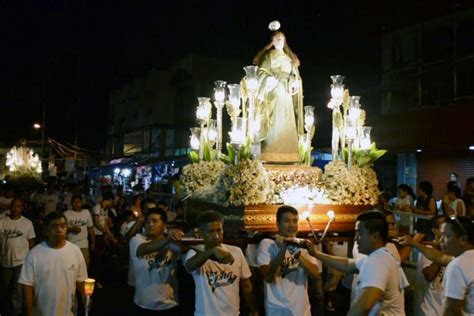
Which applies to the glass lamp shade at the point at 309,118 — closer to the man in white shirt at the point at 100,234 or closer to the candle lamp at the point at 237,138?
the candle lamp at the point at 237,138

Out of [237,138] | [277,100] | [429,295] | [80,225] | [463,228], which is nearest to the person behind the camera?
[463,228]

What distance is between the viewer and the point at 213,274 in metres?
4.04

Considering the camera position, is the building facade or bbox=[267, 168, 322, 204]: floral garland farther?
the building facade

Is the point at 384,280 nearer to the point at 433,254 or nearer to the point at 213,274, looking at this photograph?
the point at 433,254

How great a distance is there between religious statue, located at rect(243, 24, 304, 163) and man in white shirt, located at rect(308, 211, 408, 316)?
14.5ft

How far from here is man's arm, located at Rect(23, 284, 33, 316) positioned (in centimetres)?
395

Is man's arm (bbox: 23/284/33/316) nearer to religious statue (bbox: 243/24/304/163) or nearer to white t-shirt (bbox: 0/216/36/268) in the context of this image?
white t-shirt (bbox: 0/216/36/268)

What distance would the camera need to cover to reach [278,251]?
424cm

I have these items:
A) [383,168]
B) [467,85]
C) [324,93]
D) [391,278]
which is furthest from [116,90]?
[391,278]

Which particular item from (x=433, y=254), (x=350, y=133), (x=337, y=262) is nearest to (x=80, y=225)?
(x=350, y=133)

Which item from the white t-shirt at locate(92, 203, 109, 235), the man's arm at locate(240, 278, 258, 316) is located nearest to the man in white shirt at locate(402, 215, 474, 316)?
the man's arm at locate(240, 278, 258, 316)

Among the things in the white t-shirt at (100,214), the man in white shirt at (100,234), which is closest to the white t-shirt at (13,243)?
the man in white shirt at (100,234)

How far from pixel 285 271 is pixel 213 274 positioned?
2.26 feet

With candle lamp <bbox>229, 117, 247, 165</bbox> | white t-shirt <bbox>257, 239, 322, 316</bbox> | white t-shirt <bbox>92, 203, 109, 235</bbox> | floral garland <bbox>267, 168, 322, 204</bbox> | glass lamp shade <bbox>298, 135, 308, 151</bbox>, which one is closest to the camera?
white t-shirt <bbox>257, 239, 322, 316</bbox>
